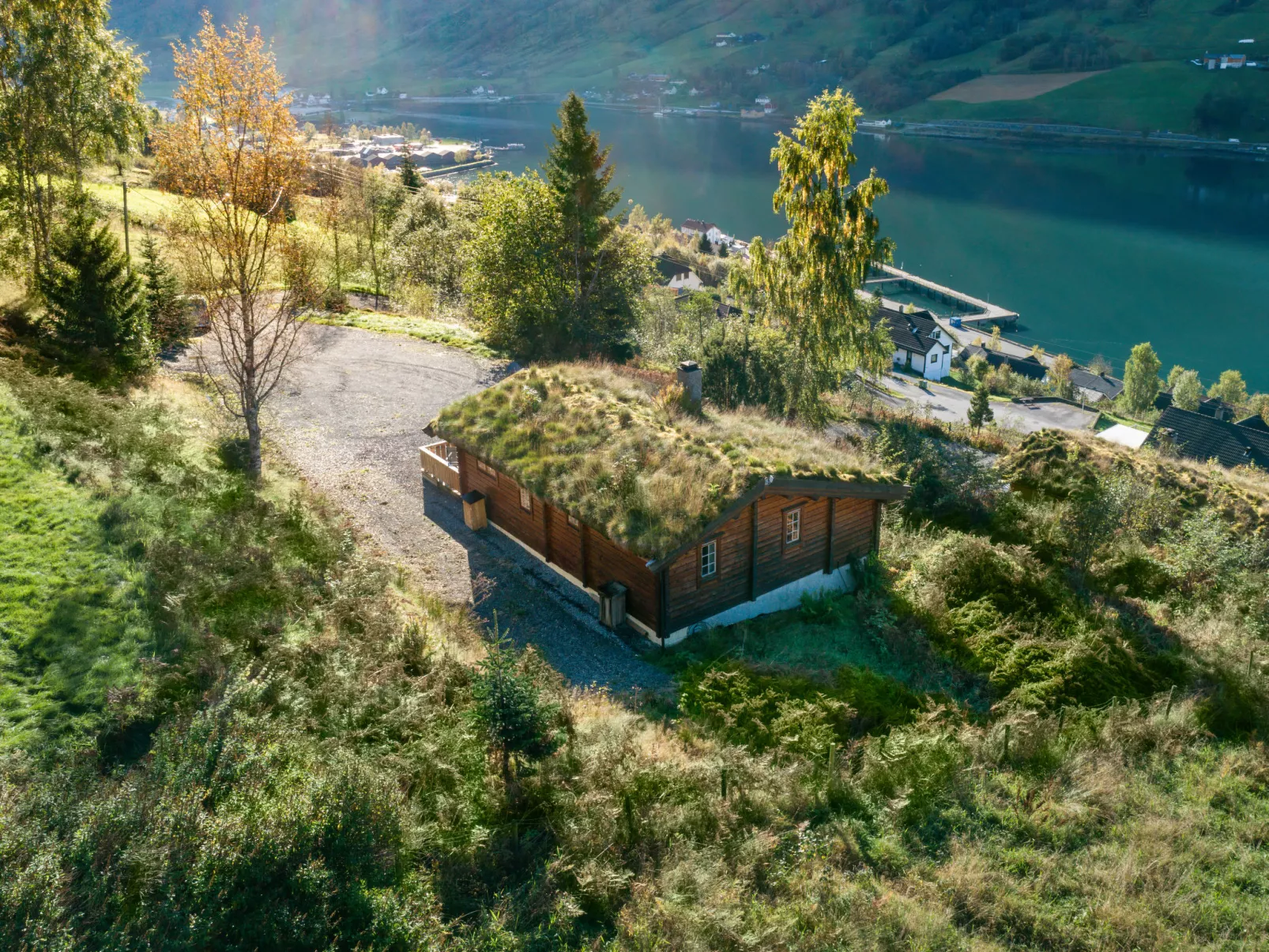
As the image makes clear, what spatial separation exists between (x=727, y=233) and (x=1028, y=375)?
52413 mm

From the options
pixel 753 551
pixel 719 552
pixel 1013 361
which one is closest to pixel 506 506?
pixel 719 552

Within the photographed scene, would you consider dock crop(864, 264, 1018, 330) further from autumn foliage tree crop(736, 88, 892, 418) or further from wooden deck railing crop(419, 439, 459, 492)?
wooden deck railing crop(419, 439, 459, 492)

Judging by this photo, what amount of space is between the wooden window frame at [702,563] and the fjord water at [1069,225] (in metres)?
70.2

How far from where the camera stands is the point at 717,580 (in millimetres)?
15719

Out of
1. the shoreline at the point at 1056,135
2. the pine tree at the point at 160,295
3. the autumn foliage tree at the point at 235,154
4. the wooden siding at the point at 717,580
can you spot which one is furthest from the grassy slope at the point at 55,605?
the shoreline at the point at 1056,135

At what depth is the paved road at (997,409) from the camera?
57562mm

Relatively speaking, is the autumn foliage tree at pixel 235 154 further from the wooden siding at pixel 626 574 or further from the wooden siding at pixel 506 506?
the wooden siding at pixel 626 574

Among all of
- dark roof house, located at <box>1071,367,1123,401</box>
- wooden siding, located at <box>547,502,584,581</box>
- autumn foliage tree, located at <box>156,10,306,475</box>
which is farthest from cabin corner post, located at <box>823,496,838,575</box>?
dark roof house, located at <box>1071,367,1123,401</box>

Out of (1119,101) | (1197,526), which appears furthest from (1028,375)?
(1119,101)

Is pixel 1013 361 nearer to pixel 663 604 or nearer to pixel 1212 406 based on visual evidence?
pixel 1212 406

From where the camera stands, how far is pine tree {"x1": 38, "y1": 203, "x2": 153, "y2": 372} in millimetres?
20031

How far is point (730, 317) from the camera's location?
33.0 m

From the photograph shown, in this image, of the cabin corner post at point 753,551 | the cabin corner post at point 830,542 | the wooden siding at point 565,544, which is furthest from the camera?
the cabin corner post at point 830,542

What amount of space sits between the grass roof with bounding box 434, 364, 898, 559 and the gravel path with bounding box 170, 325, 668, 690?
85.0 inches
